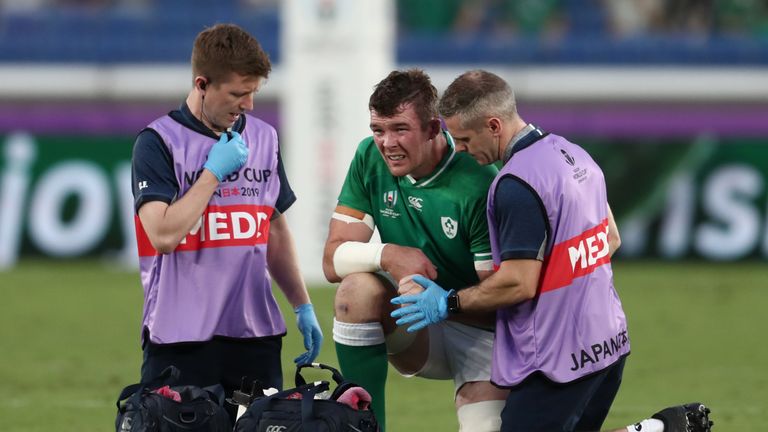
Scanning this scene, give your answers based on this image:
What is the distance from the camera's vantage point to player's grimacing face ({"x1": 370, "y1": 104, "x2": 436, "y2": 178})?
225 inches

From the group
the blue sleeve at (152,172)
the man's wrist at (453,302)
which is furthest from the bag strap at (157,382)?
the man's wrist at (453,302)

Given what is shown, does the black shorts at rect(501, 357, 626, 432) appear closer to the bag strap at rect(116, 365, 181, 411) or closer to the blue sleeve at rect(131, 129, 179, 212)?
the bag strap at rect(116, 365, 181, 411)

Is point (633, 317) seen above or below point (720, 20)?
below

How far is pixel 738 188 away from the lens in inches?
573

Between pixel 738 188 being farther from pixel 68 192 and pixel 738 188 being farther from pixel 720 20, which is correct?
pixel 68 192

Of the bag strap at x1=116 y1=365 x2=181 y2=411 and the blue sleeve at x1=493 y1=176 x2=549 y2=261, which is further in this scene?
the bag strap at x1=116 y1=365 x2=181 y2=411

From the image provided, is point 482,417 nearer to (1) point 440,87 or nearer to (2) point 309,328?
(2) point 309,328

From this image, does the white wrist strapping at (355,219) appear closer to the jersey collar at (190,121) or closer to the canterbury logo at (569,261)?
the jersey collar at (190,121)

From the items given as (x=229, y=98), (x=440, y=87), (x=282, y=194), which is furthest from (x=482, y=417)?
(x=440, y=87)

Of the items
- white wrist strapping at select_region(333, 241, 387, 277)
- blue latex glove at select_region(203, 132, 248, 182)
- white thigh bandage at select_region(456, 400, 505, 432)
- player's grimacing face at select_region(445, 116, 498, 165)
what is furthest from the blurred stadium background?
player's grimacing face at select_region(445, 116, 498, 165)

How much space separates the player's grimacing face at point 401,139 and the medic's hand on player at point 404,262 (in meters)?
0.31

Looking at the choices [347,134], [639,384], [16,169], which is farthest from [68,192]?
[639,384]

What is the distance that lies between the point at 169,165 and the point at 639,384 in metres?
3.90

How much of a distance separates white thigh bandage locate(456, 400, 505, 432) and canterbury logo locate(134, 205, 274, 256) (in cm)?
111
